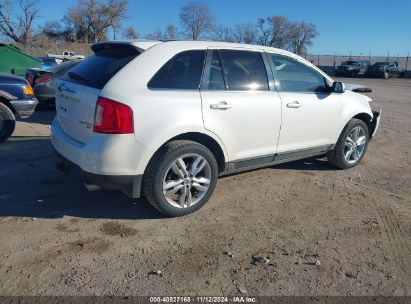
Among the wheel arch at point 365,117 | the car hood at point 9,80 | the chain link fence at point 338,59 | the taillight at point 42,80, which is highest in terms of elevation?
the chain link fence at point 338,59

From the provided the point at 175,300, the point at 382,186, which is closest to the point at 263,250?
the point at 175,300

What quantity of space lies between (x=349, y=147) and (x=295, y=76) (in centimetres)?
160

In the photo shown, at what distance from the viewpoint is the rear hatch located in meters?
3.74

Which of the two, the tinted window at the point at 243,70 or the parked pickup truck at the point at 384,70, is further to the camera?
the parked pickup truck at the point at 384,70

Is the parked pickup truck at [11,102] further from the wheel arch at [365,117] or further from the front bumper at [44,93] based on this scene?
the wheel arch at [365,117]

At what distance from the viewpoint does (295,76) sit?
5086 mm

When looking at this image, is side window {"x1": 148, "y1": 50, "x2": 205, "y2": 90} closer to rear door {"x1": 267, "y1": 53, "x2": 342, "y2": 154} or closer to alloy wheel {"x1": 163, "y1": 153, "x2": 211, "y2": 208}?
alloy wheel {"x1": 163, "y1": 153, "x2": 211, "y2": 208}

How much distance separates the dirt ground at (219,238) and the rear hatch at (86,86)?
0.95 m

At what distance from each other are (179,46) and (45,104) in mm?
7116

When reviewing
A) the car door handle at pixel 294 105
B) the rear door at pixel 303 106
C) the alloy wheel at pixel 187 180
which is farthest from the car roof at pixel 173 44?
the alloy wheel at pixel 187 180

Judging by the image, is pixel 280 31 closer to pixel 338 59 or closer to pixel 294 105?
pixel 338 59

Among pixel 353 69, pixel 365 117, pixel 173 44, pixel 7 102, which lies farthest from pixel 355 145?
pixel 353 69

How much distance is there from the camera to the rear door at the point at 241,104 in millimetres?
4164

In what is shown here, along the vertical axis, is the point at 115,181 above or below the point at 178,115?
below
